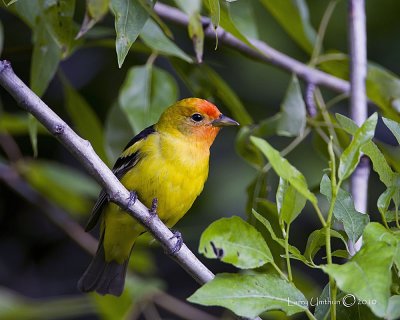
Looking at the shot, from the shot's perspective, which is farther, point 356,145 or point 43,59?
point 43,59

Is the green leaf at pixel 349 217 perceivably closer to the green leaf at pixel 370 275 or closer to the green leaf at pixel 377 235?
the green leaf at pixel 377 235

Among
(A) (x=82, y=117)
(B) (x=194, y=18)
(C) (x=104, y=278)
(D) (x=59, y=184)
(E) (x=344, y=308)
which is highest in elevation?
(B) (x=194, y=18)

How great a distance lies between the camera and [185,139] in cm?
445

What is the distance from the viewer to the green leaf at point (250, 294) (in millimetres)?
2242

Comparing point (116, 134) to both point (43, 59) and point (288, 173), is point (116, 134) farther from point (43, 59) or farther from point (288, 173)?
point (288, 173)

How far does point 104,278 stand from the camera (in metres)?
4.82

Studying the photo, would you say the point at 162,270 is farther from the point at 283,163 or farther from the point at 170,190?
the point at 283,163

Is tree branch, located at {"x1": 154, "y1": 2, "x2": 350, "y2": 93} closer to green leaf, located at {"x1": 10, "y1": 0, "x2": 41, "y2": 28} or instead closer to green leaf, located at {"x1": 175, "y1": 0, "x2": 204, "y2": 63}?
green leaf, located at {"x1": 10, "y1": 0, "x2": 41, "y2": 28}

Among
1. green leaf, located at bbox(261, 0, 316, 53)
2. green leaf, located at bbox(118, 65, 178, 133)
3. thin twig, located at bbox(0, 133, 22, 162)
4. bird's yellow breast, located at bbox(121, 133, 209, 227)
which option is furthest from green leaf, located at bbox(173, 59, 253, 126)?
thin twig, located at bbox(0, 133, 22, 162)

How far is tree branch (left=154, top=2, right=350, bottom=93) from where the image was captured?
4330 mm

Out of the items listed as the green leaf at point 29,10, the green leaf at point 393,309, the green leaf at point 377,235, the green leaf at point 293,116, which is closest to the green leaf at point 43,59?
the green leaf at point 29,10

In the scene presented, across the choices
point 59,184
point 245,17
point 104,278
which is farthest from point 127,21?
point 59,184

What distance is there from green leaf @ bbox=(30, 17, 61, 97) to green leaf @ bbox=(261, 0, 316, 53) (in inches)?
57.0

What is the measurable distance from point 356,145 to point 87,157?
38.1 inches
